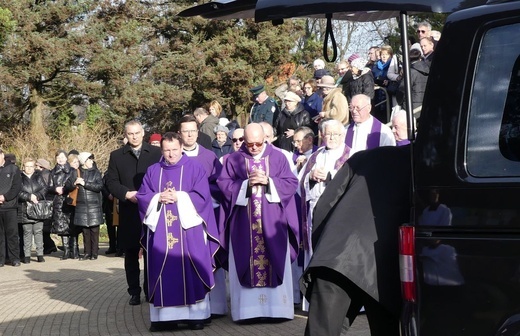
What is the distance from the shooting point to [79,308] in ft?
40.2

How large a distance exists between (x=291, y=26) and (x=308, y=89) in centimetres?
2768

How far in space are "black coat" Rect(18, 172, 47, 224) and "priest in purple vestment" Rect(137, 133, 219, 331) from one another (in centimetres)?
895

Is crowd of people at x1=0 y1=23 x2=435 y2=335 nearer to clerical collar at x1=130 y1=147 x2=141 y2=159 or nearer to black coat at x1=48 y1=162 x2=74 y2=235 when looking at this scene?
clerical collar at x1=130 y1=147 x2=141 y2=159

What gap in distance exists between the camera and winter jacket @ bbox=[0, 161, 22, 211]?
1817cm

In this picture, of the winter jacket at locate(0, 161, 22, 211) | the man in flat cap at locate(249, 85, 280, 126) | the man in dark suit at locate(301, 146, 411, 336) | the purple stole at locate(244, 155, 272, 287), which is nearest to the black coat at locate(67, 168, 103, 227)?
the winter jacket at locate(0, 161, 22, 211)

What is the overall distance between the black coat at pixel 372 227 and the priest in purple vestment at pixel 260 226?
5.27 metres

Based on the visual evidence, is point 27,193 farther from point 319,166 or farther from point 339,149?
point 339,149

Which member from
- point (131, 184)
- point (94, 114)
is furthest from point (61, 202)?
point (94, 114)

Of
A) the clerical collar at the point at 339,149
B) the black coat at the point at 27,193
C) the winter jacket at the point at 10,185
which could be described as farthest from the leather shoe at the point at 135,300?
the black coat at the point at 27,193

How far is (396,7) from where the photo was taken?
4.78 m

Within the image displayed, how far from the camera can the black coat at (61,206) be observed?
754 inches

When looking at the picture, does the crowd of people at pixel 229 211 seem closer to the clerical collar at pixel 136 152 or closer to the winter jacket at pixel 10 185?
the clerical collar at pixel 136 152

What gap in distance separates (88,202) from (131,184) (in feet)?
22.8

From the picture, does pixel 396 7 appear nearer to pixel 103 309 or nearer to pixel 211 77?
pixel 103 309
